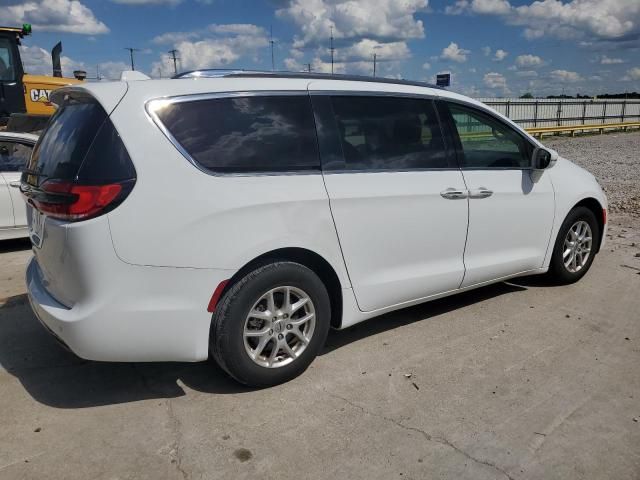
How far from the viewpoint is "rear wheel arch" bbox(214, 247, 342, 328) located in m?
3.20

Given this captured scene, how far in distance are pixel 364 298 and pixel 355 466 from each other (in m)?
1.26

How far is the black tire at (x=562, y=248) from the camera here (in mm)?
5125

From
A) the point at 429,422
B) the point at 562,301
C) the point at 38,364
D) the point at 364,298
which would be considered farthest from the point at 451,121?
the point at 38,364

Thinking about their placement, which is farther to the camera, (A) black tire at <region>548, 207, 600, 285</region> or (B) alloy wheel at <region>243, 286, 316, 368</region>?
(A) black tire at <region>548, 207, 600, 285</region>

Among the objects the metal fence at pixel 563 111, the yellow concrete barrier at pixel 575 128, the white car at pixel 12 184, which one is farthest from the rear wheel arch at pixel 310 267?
the metal fence at pixel 563 111

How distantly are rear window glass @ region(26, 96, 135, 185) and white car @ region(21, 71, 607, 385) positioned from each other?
11 millimetres

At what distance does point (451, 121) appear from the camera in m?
4.27

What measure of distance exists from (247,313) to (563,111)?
125 feet

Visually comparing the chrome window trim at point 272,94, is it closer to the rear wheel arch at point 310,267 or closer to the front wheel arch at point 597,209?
the rear wheel arch at point 310,267

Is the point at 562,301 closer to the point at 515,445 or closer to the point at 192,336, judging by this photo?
the point at 515,445

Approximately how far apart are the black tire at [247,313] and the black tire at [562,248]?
2.71 m

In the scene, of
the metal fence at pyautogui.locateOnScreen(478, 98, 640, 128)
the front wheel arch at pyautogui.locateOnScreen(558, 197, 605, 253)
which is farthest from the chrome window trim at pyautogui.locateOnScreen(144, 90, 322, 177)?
the metal fence at pyautogui.locateOnScreen(478, 98, 640, 128)

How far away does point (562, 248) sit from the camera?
5.16 metres

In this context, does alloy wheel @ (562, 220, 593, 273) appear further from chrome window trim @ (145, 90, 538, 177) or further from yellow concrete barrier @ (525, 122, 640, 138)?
yellow concrete barrier @ (525, 122, 640, 138)
